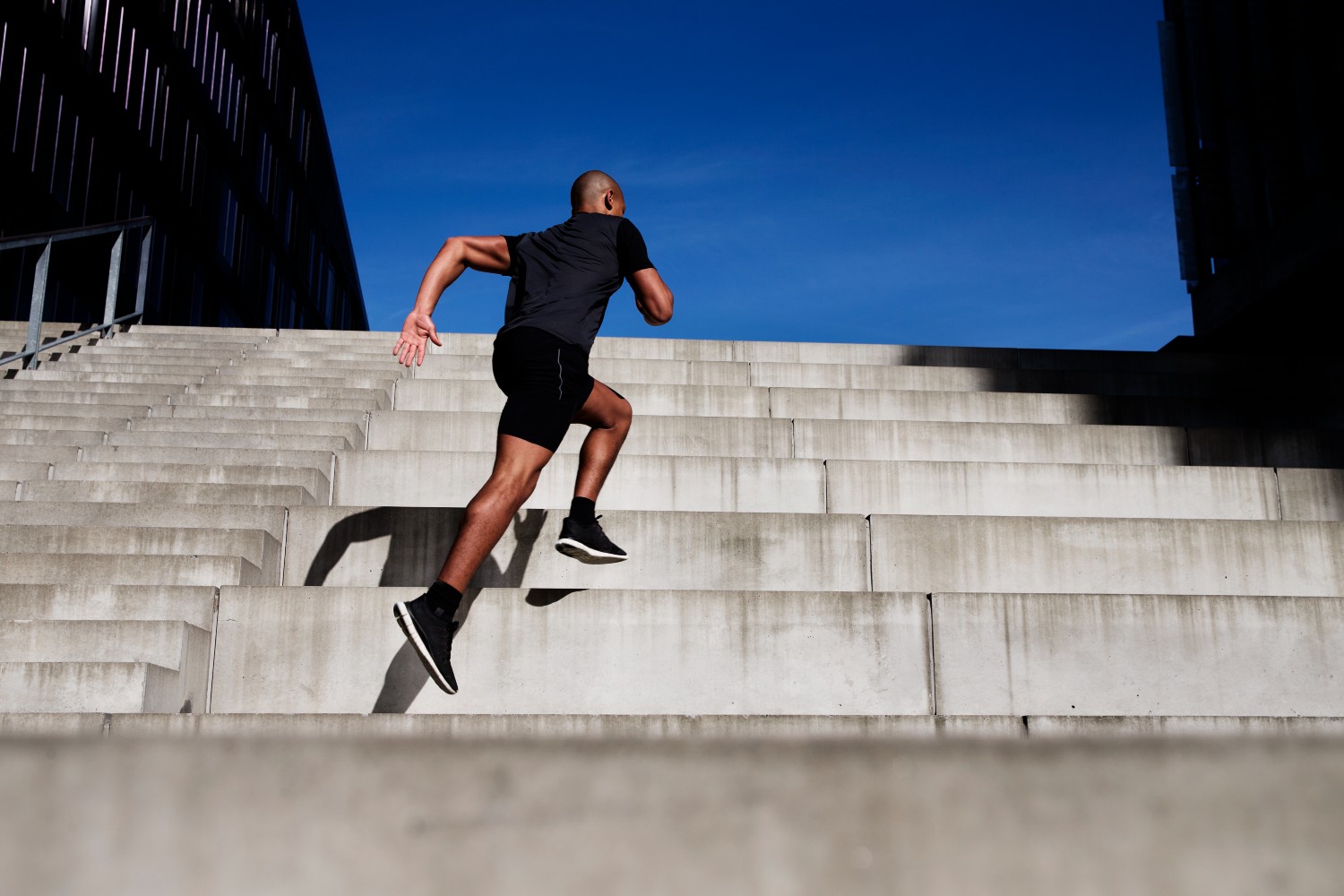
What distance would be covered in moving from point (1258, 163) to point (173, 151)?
21.4 metres

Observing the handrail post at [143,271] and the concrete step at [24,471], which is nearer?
the concrete step at [24,471]

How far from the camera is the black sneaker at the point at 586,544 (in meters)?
3.70

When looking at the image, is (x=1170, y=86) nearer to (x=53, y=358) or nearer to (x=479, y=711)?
(x=53, y=358)

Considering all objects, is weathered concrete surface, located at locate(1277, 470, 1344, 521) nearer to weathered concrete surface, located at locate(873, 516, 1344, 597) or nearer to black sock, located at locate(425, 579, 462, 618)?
weathered concrete surface, located at locate(873, 516, 1344, 597)

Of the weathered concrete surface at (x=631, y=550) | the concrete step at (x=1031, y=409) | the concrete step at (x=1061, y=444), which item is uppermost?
the concrete step at (x=1031, y=409)

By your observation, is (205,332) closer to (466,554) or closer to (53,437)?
(53,437)

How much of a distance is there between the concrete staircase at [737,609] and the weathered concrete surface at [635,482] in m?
0.02

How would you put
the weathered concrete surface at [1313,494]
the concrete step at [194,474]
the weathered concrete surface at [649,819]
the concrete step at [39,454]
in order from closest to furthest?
the weathered concrete surface at [649,819] → the weathered concrete surface at [1313,494] → the concrete step at [194,474] → the concrete step at [39,454]

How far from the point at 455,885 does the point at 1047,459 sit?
597 centimetres

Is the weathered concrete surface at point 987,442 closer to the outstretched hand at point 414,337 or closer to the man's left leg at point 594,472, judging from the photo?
the man's left leg at point 594,472

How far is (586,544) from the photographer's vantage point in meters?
3.73

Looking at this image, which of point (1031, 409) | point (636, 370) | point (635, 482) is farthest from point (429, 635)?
A: point (1031, 409)

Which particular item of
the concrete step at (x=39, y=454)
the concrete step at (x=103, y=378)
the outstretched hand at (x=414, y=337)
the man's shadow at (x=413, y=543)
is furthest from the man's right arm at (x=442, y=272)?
the concrete step at (x=103, y=378)

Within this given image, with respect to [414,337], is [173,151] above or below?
→ above
